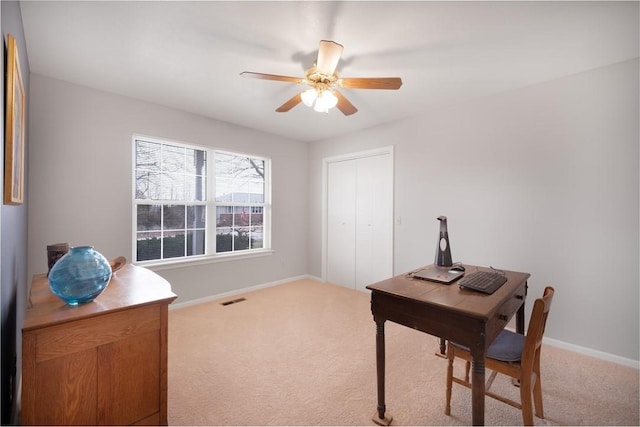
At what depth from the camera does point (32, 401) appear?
1038 millimetres

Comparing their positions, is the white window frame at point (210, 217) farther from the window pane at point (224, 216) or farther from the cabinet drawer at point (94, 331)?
the cabinet drawer at point (94, 331)

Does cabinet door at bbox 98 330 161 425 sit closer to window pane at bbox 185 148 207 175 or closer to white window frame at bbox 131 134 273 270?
white window frame at bbox 131 134 273 270

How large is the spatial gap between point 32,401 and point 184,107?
9.82 feet

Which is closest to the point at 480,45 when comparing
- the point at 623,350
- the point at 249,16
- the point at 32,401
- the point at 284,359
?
the point at 249,16

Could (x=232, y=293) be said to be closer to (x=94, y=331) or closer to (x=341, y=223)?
(x=341, y=223)

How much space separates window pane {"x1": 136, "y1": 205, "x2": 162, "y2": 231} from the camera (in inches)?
125

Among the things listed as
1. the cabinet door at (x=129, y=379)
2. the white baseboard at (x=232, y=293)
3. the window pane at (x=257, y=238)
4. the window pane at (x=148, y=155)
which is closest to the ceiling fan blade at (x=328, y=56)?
the cabinet door at (x=129, y=379)

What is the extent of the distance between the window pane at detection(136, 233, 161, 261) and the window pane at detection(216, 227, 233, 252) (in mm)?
731

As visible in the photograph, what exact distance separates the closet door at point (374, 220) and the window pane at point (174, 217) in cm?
243

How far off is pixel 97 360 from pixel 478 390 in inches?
66.1

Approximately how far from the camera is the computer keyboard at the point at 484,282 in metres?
1.52

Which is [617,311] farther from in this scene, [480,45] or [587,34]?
[480,45]

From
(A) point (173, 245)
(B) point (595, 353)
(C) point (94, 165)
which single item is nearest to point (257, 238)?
(A) point (173, 245)

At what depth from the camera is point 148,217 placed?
10.6 feet
